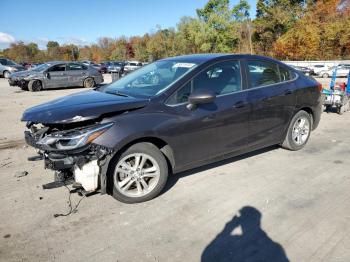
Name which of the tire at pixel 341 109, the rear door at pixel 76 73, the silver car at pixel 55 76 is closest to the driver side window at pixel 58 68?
the silver car at pixel 55 76

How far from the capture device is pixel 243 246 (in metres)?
3.02

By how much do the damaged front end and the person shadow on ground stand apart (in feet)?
4.62

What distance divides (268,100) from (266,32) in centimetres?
5097

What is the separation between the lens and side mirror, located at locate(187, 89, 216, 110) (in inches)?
155

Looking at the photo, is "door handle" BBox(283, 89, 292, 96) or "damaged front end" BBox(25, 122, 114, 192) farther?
"door handle" BBox(283, 89, 292, 96)

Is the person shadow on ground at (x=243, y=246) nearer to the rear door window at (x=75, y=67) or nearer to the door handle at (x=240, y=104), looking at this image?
the door handle at (x=240, y=104)

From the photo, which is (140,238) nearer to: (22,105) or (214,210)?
(214,210)

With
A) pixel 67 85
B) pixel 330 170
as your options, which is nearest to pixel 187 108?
pixel 330 170

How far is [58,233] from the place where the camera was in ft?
10.8

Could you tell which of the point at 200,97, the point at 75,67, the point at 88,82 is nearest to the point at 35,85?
the point at 75,67

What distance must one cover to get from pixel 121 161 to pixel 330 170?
3.15 metres

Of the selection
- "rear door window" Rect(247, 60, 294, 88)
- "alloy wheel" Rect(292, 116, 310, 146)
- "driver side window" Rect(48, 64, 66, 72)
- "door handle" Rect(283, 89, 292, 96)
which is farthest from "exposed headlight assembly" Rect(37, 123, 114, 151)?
"driver side window" Rect(48, 64, 66, 72)

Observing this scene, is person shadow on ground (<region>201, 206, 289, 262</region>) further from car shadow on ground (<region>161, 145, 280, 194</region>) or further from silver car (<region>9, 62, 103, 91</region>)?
silver car (<region>9, 62, 103, 91</region>)

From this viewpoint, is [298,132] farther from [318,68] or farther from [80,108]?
[318,68]
